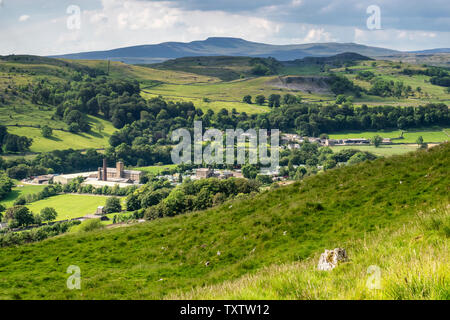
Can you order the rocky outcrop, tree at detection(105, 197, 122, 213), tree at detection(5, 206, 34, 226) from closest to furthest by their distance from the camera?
1. the rocky outcrop
2. tree at detection(5, 206, 34, 226)
3. tree at detection(105, 197, 122, 213)

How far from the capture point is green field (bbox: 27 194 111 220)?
6938 centimetres

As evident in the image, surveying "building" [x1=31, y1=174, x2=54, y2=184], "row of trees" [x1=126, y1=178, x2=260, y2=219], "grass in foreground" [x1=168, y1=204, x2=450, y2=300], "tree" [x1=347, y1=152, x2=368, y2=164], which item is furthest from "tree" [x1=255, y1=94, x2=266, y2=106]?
"grass in foreground" [x1=168, y1=204, x2=450, y2=300]

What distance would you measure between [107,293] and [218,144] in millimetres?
106358

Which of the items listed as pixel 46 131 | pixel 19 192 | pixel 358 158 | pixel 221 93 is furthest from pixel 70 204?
pixel 221 93

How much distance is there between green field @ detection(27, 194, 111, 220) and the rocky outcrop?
63.2 metres

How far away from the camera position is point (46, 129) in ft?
399

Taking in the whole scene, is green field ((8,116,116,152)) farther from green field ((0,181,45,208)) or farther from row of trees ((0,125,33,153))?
green field ((0,181,45,208))

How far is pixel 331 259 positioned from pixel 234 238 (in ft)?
24.7

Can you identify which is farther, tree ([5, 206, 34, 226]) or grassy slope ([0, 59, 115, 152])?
grassy slope ([0, 59, 115, 152])

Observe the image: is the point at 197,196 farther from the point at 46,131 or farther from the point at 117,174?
the point at 46,131

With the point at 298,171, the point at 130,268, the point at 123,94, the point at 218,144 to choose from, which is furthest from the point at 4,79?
the point at 130,268

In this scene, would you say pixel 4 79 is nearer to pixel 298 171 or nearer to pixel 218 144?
pixel 218 144

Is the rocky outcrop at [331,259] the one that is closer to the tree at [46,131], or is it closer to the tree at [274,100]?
the tree at [46,131]
